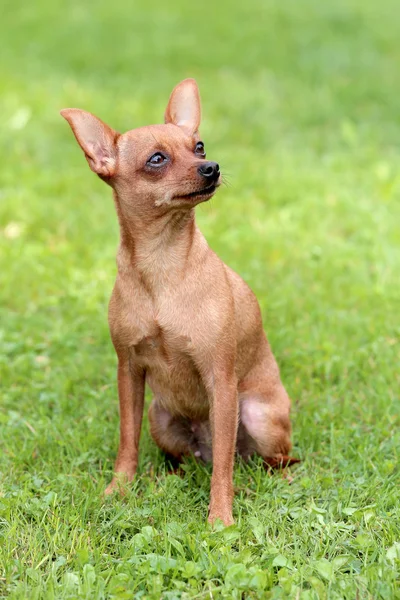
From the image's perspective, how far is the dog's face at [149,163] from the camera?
3516 mm

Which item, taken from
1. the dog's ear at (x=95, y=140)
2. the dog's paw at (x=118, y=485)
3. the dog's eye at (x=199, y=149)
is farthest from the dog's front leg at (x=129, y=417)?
the dog's eye at (x=199, y=149)

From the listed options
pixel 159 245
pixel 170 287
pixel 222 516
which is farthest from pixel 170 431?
pixel 159 245

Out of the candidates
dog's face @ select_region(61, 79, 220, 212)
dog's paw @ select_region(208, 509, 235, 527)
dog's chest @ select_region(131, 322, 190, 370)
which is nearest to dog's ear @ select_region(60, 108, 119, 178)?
dog's face @ select_region(61, 79, 220, 212)

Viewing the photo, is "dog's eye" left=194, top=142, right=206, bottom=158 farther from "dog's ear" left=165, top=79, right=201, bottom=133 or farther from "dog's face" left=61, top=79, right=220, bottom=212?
"dog's ear" left=165, top=79, right=201, bottom=133

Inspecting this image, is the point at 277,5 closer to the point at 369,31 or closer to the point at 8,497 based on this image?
the point at 369,31

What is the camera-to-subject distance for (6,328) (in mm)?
5547

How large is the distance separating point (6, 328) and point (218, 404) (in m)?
2.31

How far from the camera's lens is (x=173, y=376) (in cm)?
382

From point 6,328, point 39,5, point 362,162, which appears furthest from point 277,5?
point 6,328

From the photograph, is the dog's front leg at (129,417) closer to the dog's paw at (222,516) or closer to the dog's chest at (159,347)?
the dog's chest at (159,347)

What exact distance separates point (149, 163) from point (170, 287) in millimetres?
550

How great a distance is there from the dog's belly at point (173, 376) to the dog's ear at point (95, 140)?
791mm

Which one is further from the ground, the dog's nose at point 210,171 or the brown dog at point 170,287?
the dog's nose at point 210,171

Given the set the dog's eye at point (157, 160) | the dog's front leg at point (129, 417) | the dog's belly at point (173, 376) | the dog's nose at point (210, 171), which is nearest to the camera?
the dog's nose at point (210, 171)
